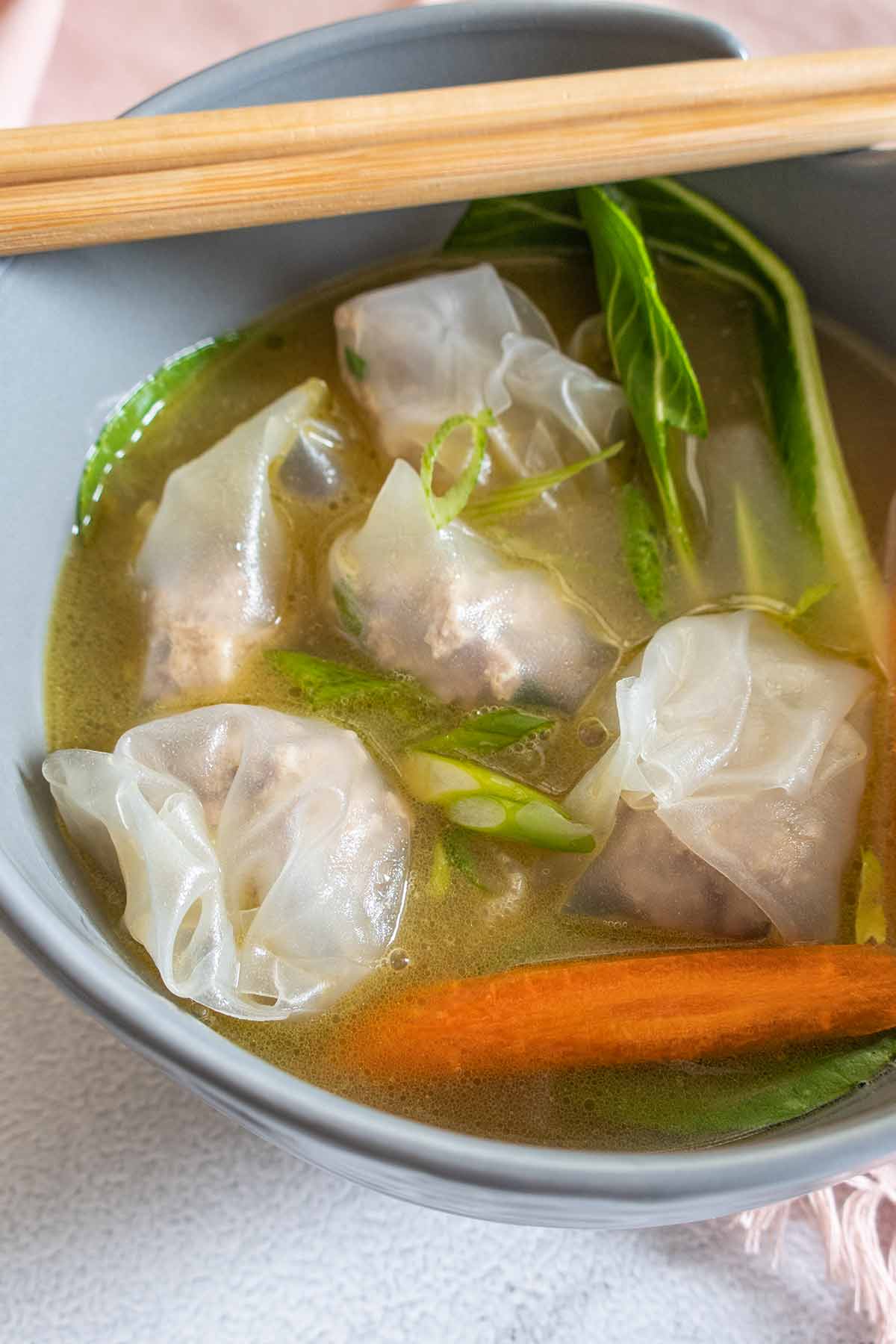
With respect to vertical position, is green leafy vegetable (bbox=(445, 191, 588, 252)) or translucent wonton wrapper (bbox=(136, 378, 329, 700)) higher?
green leafy vegetable (bbox=(445, 191, 588, 252))

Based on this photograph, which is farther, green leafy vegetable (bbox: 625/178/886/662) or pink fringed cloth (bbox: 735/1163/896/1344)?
green leafy vegetable (bbox: 625/178/886/662)

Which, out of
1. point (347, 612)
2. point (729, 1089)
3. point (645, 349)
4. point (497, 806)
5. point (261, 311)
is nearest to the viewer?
point (729, 1089)

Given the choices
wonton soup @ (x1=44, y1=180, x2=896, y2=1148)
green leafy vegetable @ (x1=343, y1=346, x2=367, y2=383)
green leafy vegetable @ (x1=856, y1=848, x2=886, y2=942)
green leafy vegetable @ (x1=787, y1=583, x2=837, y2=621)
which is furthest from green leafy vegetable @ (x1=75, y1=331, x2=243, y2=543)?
green leafy vegetable @ (x1=856, y1=848, x2=886, y2=942)

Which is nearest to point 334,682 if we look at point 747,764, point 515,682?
point 515,682

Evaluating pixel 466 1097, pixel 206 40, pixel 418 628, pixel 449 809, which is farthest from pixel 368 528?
pixel 206 40

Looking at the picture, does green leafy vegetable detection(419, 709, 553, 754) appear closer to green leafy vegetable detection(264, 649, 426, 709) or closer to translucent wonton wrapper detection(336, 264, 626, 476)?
green leafy vegetable detection(264, 649, 426, 709)

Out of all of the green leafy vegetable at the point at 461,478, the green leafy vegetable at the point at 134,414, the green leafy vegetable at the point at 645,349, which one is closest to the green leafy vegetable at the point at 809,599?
the green leafy vegetable at the point at 645,349

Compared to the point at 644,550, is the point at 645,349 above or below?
above

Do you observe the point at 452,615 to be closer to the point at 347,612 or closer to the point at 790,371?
the point at 347,612
